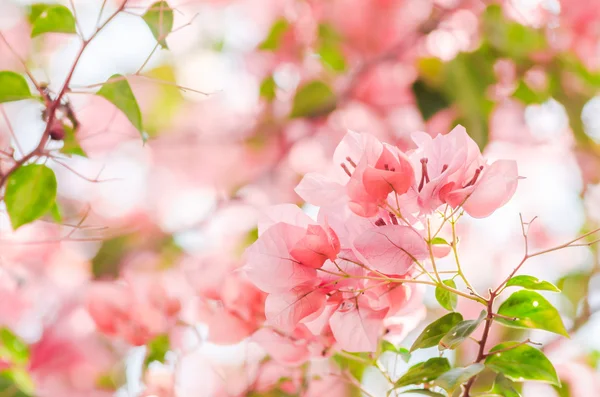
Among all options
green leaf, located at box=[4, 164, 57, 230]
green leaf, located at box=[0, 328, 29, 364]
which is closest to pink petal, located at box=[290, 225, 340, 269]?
green leaf, located at box=[4, 164, 57, 230]

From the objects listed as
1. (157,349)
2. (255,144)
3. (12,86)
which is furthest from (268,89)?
(12,86)

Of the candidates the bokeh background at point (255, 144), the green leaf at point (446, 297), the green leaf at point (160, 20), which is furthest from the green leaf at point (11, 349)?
the green leaf at point (446, 297)

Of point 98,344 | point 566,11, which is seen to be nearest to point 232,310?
point 98,344

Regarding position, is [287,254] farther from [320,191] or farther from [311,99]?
[311,99]

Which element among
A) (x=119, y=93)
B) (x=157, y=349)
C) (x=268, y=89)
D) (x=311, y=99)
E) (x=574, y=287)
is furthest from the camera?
(x=268, y=89)

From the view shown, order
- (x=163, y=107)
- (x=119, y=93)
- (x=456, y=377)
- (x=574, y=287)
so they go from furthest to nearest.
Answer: (x=163, y=107) < (x=574, y=287) < (x=119, y=93) < (x=456, y=377)

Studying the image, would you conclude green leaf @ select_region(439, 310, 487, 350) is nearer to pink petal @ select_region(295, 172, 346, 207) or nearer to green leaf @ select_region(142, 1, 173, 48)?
pink petal @ select_region(295, 172, 346, 207)

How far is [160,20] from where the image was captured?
0.46 meters

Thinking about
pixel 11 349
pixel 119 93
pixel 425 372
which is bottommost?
pixel 11 349

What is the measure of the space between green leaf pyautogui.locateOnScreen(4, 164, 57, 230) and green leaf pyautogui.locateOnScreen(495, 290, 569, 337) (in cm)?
34

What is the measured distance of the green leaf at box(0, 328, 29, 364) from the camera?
703 mm

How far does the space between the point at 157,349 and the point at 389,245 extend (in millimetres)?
381

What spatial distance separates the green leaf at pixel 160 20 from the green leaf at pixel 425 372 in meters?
0.30

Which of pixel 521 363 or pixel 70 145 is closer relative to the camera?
pixel 521 363
